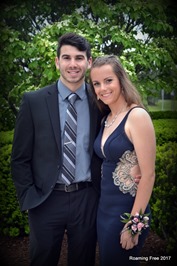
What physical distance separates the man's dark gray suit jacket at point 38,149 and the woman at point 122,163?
253 mm

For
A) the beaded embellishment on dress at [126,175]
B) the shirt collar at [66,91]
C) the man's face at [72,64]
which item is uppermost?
the man's face at [72,64]

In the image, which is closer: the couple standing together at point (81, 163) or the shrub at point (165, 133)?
the couple standing together at point (81, 163)

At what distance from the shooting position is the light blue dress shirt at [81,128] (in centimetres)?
246

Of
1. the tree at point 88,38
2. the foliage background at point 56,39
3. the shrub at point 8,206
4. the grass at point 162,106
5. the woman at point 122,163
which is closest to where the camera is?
the woman at point 122,163

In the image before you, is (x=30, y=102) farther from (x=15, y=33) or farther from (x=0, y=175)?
(x=15, y=33)

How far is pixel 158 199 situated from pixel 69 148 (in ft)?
3.94

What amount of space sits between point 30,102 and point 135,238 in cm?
110

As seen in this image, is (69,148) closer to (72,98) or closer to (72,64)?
(72,98)

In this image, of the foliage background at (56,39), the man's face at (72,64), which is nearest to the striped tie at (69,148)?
the man's face at (72,64)

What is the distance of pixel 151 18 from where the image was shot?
15.0ft

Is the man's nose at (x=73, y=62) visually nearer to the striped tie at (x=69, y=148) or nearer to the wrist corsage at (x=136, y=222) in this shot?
the striped tie at (x=69, y=148)

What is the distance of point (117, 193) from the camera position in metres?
2.21

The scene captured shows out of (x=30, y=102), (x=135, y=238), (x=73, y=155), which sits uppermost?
(x=30, y=102)

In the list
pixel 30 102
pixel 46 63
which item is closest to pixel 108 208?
pixel 30 102
